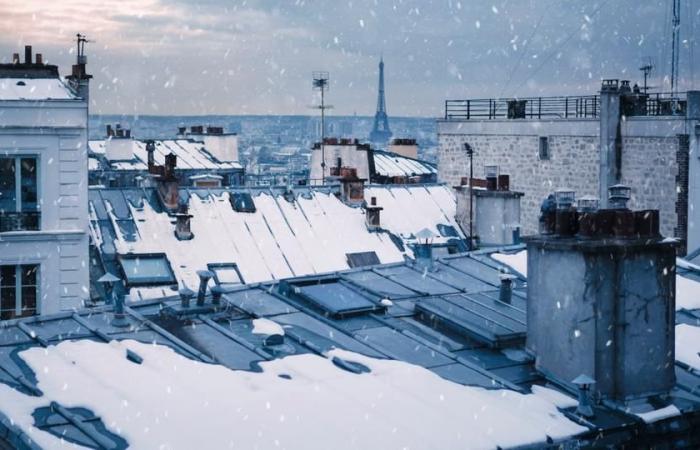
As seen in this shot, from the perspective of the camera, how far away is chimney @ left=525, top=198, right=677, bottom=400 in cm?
1115

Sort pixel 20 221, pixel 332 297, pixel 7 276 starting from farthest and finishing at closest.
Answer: pixel 7 276, pixel 20 221, pixel 332 297

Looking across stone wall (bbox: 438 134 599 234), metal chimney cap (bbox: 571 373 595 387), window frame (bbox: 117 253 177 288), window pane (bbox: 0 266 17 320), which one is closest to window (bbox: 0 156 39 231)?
window pane (bbox: 0 266 17 320)

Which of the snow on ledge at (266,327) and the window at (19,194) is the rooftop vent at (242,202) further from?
the snow on ledge at (266,327)

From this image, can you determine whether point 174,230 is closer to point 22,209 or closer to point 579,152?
point 22,209

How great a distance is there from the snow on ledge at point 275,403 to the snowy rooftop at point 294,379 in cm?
2

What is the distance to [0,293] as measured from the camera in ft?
72.5

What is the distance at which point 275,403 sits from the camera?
1050 centimetres

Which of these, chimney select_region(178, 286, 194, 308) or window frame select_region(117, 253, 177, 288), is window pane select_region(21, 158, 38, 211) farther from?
chimney select_region(178, 286, 194, 308)

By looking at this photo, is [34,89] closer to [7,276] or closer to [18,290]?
[7,276]

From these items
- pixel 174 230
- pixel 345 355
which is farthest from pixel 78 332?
pixel 174 230

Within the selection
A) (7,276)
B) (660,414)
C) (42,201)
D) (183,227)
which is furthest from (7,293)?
(660,414)

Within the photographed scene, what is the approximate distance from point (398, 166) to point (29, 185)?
1249 inches

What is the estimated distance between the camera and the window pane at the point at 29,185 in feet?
73.5

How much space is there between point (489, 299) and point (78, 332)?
5.42 meters
